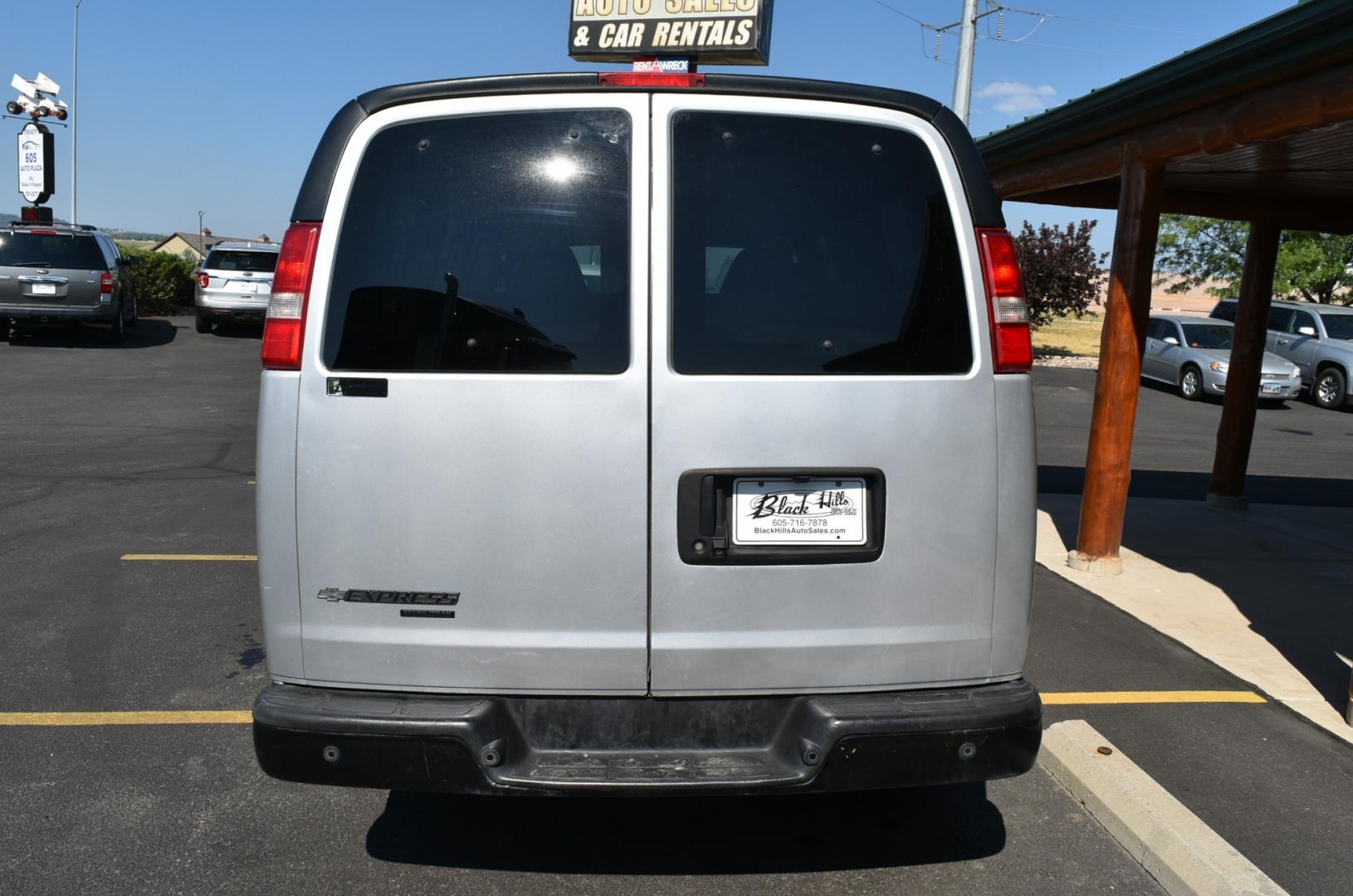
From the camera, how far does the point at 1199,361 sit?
19922 millimetres

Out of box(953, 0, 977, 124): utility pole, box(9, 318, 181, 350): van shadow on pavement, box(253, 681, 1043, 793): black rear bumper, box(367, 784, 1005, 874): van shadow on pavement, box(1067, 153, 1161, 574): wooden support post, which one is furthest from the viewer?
box(9, 318, 181, 350): van shadow on pavement

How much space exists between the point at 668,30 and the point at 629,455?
6.70 feet

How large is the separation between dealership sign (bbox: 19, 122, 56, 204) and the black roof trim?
910 inches

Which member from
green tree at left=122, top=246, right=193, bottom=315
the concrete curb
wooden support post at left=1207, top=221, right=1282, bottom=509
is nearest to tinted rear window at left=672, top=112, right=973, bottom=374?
the concrete curb

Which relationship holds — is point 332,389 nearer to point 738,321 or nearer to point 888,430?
point 738,321

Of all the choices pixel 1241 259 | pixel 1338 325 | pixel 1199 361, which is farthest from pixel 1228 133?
pixel 1241 259

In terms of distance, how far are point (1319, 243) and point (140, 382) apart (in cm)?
2576

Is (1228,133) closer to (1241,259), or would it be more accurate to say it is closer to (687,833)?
(687,833)

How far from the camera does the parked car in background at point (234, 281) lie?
2036 centimetres

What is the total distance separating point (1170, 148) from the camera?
635 centimetres

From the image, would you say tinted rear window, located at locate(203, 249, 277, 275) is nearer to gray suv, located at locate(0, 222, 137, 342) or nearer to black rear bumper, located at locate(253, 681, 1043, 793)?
gray suv, located at locate(0, 222, 137, 342)

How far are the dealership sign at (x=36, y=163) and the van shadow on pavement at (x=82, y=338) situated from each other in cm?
383

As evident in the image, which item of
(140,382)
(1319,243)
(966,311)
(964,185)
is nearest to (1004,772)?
(966,311)

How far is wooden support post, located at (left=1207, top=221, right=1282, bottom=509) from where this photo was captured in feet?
29.8
